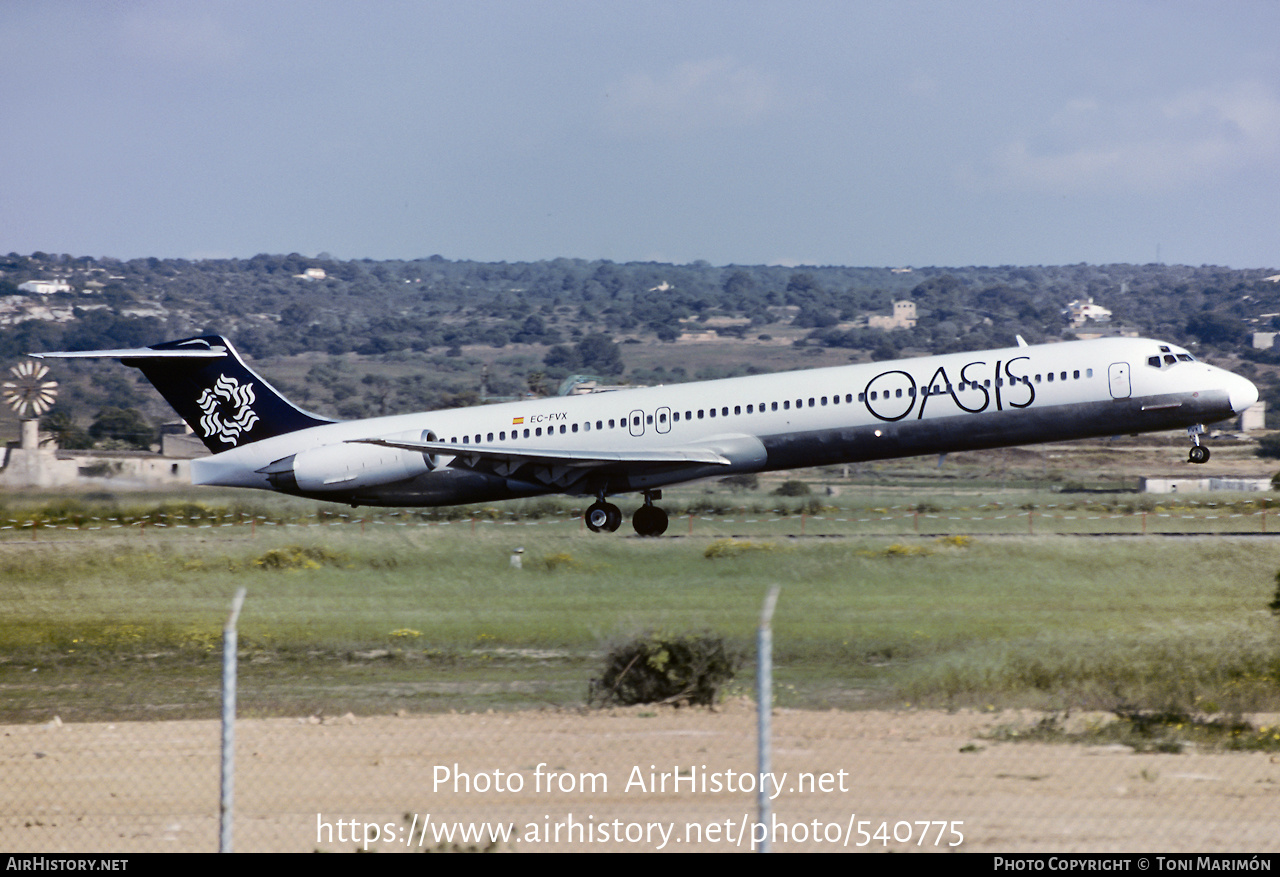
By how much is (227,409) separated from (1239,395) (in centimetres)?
2261

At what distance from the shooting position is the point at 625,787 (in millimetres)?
14555

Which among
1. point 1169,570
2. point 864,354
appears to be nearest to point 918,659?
point 1169,570

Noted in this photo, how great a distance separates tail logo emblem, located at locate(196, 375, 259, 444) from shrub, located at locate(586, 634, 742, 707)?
1781cm

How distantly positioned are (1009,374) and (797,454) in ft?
15.1

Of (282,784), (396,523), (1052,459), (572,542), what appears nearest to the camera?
(282,784)

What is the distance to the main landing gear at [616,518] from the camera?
3328cm

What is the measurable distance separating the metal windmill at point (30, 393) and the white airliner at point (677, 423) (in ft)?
63.0

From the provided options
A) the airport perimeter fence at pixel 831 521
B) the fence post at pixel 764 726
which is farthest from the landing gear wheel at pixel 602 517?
the fence post at pixel 764 726

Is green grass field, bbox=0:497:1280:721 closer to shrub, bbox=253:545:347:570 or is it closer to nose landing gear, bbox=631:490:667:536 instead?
shrub, bbox=253:545:347:570

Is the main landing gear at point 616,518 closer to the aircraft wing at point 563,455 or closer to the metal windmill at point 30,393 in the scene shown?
the aircraft wing at point 563,455

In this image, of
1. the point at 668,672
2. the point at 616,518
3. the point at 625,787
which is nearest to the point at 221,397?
the point at 616,518

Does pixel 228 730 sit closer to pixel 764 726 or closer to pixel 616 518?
pixel 764 726

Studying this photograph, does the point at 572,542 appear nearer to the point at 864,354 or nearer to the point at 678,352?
the point at 864,354

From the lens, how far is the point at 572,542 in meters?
33.4
